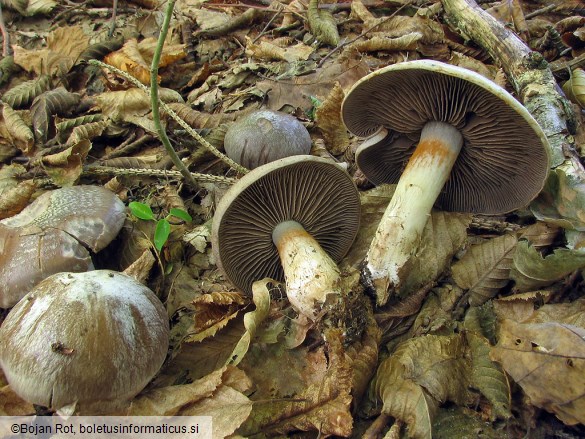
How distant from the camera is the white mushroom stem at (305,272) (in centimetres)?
213

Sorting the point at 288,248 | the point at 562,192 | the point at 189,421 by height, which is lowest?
the point at 189,421

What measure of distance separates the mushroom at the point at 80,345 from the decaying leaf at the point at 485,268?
1474 millimetres

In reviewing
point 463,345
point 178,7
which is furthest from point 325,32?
point 463,345

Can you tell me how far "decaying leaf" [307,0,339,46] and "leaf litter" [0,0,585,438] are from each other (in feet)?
0.06

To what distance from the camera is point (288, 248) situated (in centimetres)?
235

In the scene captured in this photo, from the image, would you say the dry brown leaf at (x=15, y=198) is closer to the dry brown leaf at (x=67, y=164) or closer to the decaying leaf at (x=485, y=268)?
the dry brown leaf at (x=67, y=164)

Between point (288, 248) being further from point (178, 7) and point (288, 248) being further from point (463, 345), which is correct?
point (178, 7)

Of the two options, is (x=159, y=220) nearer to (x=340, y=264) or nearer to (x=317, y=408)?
(x=340, y=264)

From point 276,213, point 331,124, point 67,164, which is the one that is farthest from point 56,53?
point 276,213

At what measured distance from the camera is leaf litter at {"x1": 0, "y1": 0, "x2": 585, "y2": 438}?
1737 mm

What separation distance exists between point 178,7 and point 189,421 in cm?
473

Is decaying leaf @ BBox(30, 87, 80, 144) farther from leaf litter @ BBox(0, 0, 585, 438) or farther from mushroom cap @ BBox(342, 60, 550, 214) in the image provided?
mushroom cap @ BBox(342, 60, 550, 214)

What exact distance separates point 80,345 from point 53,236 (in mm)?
836

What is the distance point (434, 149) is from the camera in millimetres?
2367
